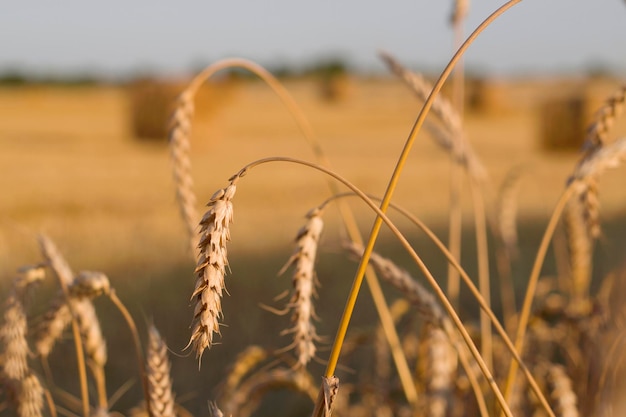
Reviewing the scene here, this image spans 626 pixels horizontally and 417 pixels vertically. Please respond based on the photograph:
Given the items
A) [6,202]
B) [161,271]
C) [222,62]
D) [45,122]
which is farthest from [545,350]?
[45,122]

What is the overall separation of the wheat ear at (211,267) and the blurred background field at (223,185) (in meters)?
0.08

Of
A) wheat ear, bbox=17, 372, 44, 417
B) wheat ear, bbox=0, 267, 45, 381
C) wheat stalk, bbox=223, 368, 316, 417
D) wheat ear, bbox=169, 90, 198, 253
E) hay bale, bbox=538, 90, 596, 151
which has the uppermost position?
wheat ear, bbox=169, 90, 198, 253

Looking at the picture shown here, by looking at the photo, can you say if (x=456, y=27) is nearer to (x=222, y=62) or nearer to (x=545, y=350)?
(x=222, y=62)

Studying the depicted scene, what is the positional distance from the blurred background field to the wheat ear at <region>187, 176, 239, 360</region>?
0.27 ft

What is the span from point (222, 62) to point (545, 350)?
69.5 inches

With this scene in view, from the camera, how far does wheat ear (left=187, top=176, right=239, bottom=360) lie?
0.66 metres

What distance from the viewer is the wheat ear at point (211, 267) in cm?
66

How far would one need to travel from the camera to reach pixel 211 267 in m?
0.67

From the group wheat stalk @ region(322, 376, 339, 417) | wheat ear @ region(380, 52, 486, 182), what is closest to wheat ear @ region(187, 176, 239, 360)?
wheat stalk @ region(322, 376, 339, 417)

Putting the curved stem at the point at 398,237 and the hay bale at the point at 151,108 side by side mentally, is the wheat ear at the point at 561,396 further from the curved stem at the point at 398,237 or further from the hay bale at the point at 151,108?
the hay bale at the point at 151,108

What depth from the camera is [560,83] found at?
138ft

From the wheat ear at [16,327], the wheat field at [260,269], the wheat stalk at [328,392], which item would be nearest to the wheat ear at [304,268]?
the wheat field at [260,269]

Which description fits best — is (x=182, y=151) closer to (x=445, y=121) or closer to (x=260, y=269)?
(x=445, y=121)

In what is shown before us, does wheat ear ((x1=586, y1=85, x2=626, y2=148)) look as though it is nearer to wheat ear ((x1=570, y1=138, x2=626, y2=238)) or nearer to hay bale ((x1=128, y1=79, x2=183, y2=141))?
wheat ear ((x1=570, y1=138, x2=626, y2=238))
